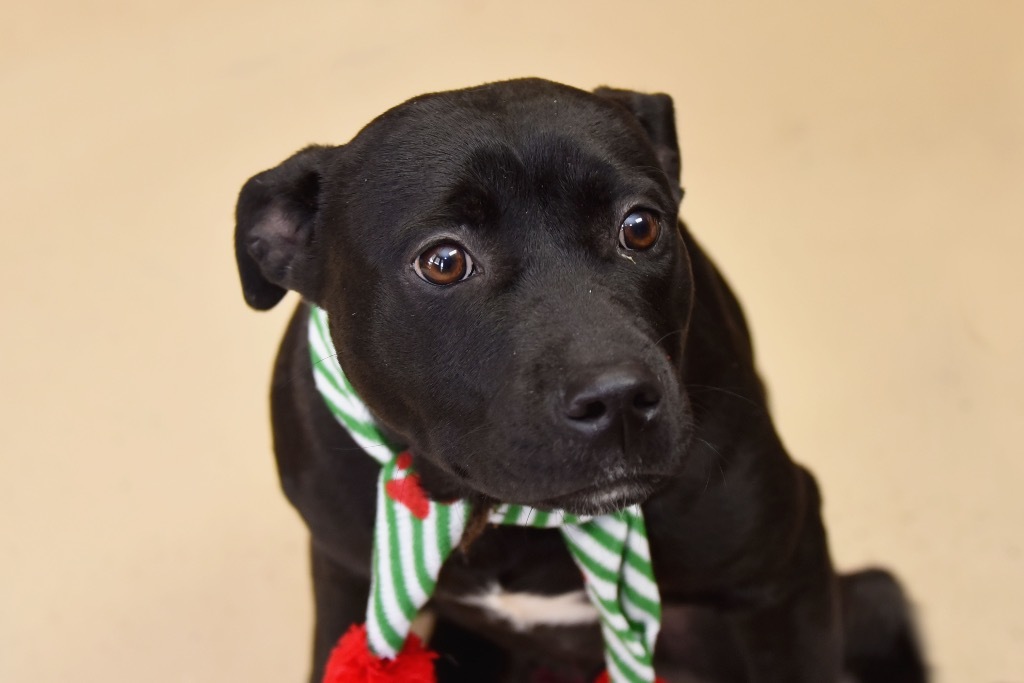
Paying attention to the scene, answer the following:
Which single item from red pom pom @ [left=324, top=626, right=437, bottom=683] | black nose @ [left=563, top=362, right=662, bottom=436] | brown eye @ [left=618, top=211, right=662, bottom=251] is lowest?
red pom pom @ [left=324, top=626, right=437, bottom=683]

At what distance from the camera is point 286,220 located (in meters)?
1.65

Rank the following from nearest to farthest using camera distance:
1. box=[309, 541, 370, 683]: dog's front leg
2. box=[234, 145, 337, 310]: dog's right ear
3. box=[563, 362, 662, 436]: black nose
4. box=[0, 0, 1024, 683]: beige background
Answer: box=[563, 362, 662, 436]: black nose → box=[234, 145, 337, 310]: dog's right ear → box=[309, 541, 370, 683]: dog's front leg → box=[0, 0, 1024, 683]: beige background

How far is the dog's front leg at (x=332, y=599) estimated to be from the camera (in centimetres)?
189

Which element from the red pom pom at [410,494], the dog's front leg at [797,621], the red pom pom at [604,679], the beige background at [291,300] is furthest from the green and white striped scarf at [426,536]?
the beige background at [291,300]

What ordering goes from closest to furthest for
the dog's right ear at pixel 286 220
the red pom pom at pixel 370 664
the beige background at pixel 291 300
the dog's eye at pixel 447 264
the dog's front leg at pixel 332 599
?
the dog's eye at pixel 447 264 → the dog's right ear at pixel 286 220 → the red pom pom at pixel 370 664 → the dog's front leg at pixel 332 599 → the beige background at pixel 291 300

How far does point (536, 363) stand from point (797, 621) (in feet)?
2.10

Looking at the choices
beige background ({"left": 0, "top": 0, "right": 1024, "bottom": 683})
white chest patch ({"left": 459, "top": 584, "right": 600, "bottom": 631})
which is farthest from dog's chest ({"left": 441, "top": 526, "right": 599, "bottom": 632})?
beige background ({"left": 0, "top": 0, "right": 1024, "bottom": 683})

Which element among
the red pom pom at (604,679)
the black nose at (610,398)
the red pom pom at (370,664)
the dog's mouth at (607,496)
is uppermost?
the black nose at (610,398)

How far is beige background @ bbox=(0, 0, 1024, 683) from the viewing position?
2406mm

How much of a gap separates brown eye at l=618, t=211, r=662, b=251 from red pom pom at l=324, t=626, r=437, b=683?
2.06ft

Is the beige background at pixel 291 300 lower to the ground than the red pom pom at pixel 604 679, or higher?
higher

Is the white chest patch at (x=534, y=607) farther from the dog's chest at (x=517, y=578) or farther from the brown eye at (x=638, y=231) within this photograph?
the brown eye at (x=638, y=231)

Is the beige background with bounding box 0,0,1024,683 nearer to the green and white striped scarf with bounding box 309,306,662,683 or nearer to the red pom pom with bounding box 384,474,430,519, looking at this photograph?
the green and white striped scarf with bounding box 309,306,662,683

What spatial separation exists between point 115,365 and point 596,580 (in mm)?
1522
